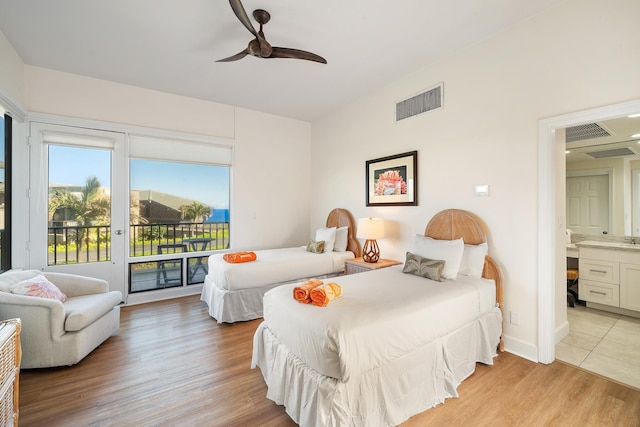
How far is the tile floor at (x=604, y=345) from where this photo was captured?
7.45ft

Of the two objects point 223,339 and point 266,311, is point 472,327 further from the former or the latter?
point 223,339

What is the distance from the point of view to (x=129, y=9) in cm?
238

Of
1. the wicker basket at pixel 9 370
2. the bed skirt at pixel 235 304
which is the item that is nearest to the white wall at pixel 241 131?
the bed skirt at pixel 235 304

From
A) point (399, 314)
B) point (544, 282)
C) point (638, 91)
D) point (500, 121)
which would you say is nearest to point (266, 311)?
point (399, 314)

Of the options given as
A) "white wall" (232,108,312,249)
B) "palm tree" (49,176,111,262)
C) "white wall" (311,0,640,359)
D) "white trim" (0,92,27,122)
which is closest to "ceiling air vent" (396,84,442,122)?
"white wall" (311,0,640,359)

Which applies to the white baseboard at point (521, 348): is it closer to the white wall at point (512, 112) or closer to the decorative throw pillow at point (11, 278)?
the white wall at point (512, 112)

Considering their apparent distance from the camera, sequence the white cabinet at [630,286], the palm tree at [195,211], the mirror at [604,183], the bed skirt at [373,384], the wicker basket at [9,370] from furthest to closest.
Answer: the palm tree at [195,211] < the mirror at [604,183] < the white cabinet at [630,286] < the bed skirt at [373,384] < the wicker basket at [9,370]

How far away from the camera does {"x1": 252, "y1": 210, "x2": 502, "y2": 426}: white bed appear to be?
153cm

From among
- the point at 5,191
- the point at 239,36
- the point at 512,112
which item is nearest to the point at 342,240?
the point at 512,112

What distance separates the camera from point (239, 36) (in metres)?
2.76

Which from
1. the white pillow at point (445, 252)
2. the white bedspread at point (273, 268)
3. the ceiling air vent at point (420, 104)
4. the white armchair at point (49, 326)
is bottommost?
the white armchair at point (49, 326)

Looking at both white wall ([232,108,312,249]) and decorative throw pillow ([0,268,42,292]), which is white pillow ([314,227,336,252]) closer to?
white wall ([232,108,312,249])

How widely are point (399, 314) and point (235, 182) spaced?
3709 mm

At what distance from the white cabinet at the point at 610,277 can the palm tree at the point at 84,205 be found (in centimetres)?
649
